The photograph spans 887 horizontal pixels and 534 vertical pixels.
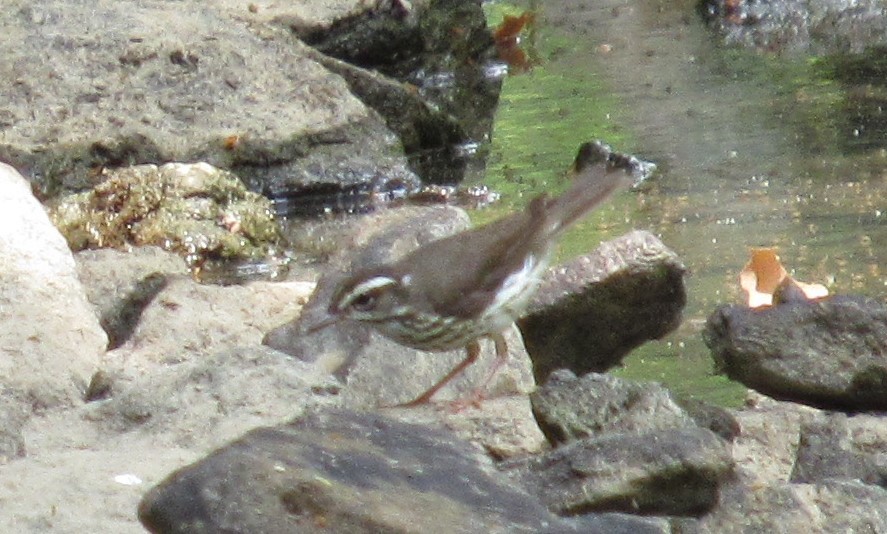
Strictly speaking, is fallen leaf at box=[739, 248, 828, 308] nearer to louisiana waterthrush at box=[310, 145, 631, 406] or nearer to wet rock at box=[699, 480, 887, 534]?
louisiana waterthrush at box=[310, 145, 631, 406]

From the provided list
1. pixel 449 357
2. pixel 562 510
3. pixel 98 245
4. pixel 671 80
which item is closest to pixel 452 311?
pixel 449 357

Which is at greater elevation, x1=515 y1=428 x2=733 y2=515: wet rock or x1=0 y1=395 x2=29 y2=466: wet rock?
x1=515 y1=428 x2=733 y2=515: wet rock

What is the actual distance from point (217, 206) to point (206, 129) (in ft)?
4.36

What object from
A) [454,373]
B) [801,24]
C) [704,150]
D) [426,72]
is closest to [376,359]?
[454,373]

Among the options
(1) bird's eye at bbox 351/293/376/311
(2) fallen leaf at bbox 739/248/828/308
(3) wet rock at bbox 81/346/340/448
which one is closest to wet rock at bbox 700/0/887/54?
(2) fallen leaf at bbox 739/248/828/308

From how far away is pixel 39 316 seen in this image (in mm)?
6633

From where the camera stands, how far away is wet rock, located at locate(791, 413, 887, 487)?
524 centimetres

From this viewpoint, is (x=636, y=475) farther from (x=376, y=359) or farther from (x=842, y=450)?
(x=376, y=359)

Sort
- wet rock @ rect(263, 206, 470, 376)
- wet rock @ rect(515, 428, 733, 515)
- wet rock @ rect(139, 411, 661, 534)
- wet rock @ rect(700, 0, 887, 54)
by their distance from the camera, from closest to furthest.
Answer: wet rock @ rect(139, 411, 661, 534) < wet rock @ rect(515, 428, 733, 515) < wet rock @ rect(263, 206, 470, 376) < wet rock @ rect(700, 0, 887, 54)

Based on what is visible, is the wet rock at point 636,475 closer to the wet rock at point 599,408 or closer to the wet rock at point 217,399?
the wet rock at point 599,408

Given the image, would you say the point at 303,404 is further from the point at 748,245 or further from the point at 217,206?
the point at 217,206

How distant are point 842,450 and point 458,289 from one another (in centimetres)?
143

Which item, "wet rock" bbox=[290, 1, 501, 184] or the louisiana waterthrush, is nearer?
the louisiana waterthrush

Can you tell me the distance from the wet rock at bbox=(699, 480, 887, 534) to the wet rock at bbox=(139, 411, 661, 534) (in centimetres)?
53
